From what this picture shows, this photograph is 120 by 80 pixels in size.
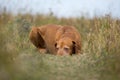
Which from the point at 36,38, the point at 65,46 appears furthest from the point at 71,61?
the point at 36,38

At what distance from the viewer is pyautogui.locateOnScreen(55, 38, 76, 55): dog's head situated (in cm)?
944

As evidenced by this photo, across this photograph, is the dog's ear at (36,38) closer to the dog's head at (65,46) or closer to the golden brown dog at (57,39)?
the golden brown dog at (57,39)

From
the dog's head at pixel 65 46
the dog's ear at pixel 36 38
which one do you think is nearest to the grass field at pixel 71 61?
the dog's head at pixel 65 46

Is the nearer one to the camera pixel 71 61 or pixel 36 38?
pixel 71 61

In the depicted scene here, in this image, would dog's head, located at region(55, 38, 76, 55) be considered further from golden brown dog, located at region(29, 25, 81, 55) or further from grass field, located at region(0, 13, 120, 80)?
grass field, located at region(0, 13, 120, 80)

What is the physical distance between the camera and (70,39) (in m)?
9.80

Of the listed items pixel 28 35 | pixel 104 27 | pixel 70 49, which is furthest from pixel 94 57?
pixel 28 35

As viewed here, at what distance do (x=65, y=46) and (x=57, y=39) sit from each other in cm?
81

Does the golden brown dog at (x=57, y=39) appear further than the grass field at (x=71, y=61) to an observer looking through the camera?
Yes

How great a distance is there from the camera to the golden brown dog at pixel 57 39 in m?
9.59

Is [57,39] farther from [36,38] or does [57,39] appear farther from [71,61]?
[71,61]

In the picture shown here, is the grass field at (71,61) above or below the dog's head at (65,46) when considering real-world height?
above

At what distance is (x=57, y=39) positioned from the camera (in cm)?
1030

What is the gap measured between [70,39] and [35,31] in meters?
1.65
